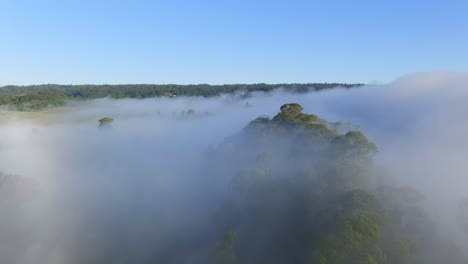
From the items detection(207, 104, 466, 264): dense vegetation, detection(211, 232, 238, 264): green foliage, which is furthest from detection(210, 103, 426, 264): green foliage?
detection(211, 232, 238, 264): green foliage

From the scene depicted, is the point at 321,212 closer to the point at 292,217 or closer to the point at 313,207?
the point at 313,207

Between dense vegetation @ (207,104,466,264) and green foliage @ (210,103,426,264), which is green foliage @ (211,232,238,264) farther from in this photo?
green foliage @ (210,103,426,264)

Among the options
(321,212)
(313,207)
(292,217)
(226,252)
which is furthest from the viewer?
(292,217)

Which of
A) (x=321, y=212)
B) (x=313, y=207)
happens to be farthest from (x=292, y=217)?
(x=321, y=212)

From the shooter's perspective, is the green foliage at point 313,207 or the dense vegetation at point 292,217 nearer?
the green foliage at point 313,207

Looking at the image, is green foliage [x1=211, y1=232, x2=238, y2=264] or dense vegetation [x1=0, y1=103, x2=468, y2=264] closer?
dense vegetation [x1=0, y1=103, x2=468, y2=264]

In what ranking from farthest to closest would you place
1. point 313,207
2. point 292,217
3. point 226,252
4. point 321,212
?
point 292,217, point 313,207, point 321,212, point 226,252

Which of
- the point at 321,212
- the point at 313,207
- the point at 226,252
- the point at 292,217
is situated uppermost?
the point at 321,212

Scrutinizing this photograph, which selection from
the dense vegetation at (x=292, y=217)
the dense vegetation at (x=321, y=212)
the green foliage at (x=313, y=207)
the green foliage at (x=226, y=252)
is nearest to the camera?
the green foliage at (x=313, y=207)

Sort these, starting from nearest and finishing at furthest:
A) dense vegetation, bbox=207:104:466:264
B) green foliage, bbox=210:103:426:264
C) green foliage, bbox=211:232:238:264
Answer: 1. green foliage, bbox=210:103:426:264
2. dense vegetation, bbox=207:104:466:264
3. green foliage, bbox=211:232:238:264

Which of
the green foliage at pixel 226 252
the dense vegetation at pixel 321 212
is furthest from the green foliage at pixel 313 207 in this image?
the green foliage at pixel 226 252

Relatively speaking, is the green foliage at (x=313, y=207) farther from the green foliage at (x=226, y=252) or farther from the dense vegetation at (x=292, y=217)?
the green foliage at (x=226, y=252)
